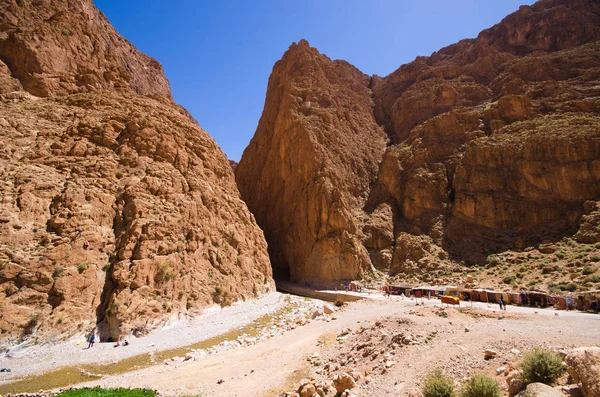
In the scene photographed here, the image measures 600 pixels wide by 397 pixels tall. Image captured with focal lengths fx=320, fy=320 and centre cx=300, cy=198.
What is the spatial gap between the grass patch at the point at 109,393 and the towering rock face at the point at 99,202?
280 inches

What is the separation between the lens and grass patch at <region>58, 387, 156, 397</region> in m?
10.6

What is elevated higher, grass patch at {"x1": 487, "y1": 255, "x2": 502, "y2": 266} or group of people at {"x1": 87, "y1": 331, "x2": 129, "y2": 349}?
grass patch at {"x1": 487, "y1": 255, "x2": 502, "y2": 266}

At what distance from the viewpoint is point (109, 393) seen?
10.8 metres

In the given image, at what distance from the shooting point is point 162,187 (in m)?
26.3

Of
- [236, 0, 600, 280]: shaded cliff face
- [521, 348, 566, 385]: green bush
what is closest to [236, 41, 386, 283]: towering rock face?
[236, 0, 600, 280]: shaded cliff face

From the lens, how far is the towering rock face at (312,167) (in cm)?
4369

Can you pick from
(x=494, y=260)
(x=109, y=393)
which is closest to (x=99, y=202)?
(x=109, y=393)

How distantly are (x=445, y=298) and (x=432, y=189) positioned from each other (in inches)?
953

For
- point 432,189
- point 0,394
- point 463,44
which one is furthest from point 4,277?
point 463,44

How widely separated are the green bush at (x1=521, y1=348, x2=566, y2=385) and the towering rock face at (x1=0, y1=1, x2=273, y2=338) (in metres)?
18.8

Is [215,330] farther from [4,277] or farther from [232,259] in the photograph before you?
[4,277]

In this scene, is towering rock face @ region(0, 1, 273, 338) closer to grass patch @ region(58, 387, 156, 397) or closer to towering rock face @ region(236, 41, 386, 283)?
grass patch @ region(58, 387, 156, 397)

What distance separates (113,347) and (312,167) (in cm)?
3682

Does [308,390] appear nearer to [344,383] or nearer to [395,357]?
[344,383]
